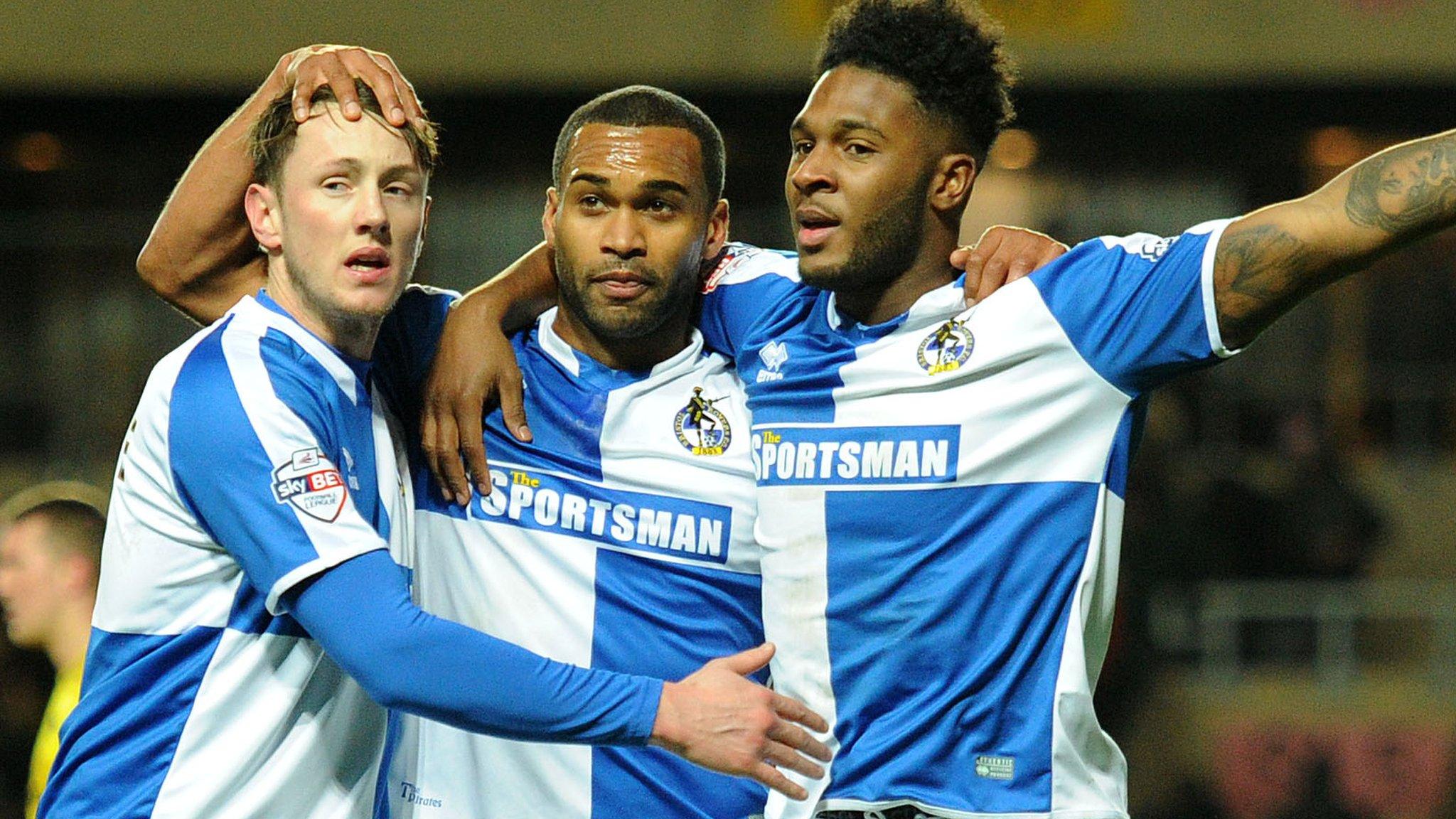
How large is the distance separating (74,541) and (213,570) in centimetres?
236

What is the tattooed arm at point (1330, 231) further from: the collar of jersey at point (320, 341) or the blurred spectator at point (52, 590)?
the blurred spectator at point (52, 590)

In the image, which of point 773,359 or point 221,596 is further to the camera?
point 773,359

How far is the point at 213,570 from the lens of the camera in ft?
8.95

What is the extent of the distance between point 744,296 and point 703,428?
33 centimetres

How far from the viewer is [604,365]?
3.37 metres

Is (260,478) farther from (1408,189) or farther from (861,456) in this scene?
(1408,189)

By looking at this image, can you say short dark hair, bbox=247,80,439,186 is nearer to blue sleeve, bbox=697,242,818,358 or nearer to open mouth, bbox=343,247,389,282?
open mouth, bbox=343,247,389,282

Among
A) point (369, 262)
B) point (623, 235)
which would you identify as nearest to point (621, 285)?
point (623, 235)

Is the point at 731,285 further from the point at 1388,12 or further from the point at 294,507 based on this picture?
the point at 1388,12

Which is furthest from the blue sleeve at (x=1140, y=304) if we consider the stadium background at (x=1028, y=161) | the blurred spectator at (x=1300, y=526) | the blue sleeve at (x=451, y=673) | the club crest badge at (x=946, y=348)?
the blurred spectator at (x=1300, y=526)

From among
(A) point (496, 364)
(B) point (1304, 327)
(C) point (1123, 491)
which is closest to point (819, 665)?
(C) point (1123, 491)

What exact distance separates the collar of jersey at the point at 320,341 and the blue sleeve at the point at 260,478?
171 millimetres

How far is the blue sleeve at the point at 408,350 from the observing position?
3244 mm

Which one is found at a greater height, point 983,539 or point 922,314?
point 922,314
